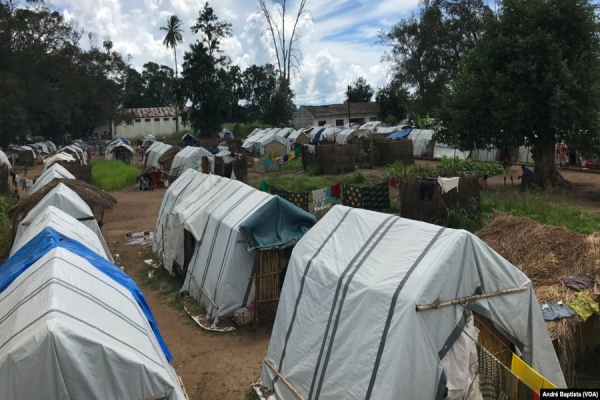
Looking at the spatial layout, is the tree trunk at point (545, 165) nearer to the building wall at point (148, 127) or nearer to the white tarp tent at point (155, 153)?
the white tarp tent at point (155, 153)

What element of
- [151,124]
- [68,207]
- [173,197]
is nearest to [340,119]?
[151,124]

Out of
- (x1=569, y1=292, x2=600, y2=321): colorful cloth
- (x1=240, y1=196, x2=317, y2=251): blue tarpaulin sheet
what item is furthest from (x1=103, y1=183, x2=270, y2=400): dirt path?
(x1=569, y1=292, x2=600, y2=321): colorful cloth

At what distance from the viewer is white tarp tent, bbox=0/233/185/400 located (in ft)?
12.8

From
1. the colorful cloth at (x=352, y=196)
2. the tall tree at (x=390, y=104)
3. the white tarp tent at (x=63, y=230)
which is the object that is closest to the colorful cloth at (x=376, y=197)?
the colorful cloth at (x=352, y=196)

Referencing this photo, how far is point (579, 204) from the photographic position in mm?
17859

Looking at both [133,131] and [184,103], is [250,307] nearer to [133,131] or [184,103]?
[184,103]

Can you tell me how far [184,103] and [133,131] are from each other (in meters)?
25.5

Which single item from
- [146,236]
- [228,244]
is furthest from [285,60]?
[228,244]

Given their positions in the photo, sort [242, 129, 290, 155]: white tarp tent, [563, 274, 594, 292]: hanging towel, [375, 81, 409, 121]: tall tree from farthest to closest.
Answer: [375, 81, 409, 121]: tall tree, [242, 129, 290, 155]: white tarp tent, [563, 274, 594, 292]: hanging towel

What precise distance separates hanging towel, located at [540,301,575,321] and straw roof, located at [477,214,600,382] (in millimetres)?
53

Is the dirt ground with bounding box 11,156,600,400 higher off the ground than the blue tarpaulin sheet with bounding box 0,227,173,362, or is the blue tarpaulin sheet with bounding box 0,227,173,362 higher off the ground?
the blue tarpaulin sheet with bounding box 0,227,173,362

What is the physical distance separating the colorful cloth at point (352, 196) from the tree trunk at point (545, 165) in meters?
8.16

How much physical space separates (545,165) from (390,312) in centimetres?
1714

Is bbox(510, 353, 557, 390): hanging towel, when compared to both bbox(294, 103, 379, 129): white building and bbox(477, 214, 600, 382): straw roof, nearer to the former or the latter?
bbox(477, 214, 600, 382): straw roof
